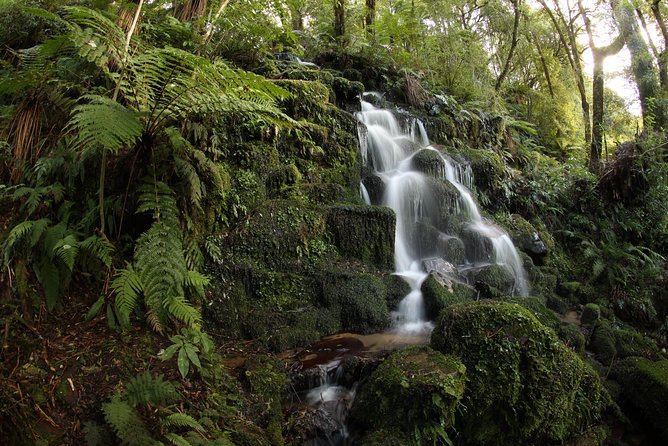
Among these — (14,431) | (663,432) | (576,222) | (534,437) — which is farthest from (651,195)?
(14,431)

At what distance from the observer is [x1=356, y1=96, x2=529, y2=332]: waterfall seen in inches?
241

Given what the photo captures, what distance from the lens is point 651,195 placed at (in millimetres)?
8797

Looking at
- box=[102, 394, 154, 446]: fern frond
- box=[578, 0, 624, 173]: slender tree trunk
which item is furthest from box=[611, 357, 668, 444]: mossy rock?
box=[578, 0, 624, 173]: slender tree trunk

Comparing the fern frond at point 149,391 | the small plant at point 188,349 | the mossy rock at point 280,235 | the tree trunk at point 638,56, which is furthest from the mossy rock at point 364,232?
the tree trunk at point 638,56

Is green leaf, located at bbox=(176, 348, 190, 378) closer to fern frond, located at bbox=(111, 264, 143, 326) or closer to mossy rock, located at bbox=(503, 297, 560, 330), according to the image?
fern frond, located at bbox=(111, 264, 143, 326)

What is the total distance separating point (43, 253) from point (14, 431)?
1.44 metres

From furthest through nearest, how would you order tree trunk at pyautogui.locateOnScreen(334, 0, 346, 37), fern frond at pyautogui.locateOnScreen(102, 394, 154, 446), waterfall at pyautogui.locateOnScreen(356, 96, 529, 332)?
tree trunk at pyautogui.locateOnScreen(334, 0, 346, 37) < waterfall at pyautogui.locateOnScreen(356, 96, 529, 332) < fern frond at pyautogui.locateOnScreen(102, 394, 154, 446)

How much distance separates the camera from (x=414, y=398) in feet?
10.2

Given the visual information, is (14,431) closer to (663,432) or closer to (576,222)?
(663,432)

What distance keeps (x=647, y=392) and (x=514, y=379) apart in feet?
6.34

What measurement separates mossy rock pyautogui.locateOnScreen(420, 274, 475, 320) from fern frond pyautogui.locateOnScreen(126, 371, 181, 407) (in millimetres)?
3418

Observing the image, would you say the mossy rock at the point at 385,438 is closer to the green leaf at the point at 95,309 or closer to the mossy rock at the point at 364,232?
the green leaf at the point at 95,309

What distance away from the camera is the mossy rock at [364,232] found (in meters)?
5.45

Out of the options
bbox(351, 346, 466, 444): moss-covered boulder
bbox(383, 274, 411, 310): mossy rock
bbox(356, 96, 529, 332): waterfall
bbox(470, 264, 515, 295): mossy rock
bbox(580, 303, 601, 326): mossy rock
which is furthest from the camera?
bbox(356, 96, 529, 332): waterfall
